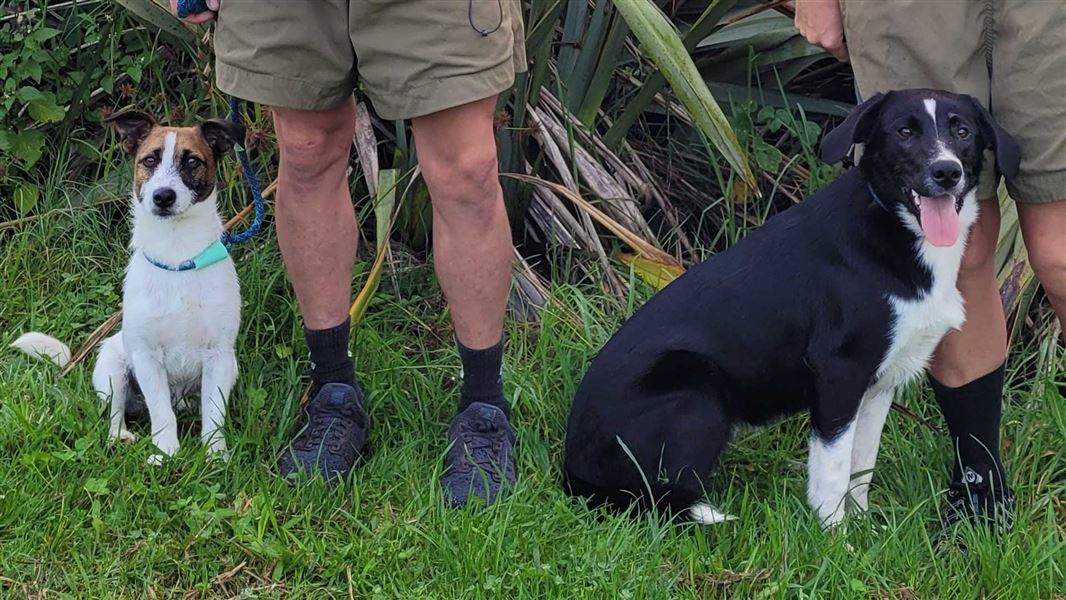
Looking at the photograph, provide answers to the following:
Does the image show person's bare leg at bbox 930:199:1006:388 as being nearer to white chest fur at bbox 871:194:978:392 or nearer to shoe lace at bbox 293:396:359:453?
white chest fur at bbox 871:194:978:392

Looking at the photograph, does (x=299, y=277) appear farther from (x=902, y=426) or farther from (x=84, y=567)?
(x=902, y=426)

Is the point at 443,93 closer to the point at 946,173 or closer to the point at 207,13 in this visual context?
the point at 207,13

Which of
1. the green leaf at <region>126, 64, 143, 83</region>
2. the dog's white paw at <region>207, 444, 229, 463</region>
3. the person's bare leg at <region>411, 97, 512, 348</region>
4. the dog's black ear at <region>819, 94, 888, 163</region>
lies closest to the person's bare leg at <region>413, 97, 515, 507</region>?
the person's bare leg at <region>411, 97, 512, 348</region>

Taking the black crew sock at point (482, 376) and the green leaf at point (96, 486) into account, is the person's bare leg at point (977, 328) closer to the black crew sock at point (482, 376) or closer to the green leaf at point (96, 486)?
the black crew sock at point (482, 376)

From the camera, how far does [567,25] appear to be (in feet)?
13.4

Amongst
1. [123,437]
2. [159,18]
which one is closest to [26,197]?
[159,18]

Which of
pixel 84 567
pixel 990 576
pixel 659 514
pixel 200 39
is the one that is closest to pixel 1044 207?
pixel 990 576

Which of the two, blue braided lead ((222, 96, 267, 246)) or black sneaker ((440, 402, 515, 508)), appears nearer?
black sneaker ((440, 402, 515, 508))

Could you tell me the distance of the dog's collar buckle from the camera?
323cm

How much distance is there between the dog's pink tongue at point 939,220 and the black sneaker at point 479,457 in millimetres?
1186

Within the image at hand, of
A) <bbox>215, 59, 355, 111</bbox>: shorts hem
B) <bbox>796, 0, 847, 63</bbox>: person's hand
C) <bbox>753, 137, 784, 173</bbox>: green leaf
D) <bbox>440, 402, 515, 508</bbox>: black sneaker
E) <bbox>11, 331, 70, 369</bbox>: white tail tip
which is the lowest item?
<bbox>11, 331, 70, 369</bbox>: white tail tip

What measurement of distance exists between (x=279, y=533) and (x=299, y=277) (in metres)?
0.74

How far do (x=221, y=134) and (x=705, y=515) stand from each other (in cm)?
166

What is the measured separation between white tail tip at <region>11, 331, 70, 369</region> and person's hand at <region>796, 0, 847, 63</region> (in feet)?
7.60
